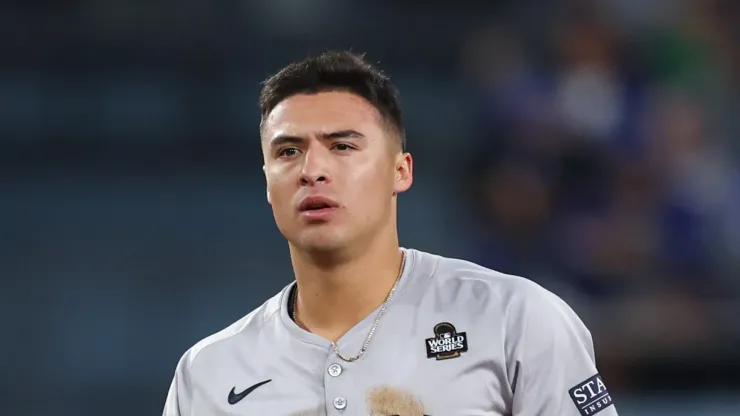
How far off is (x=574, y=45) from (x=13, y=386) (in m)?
3.30

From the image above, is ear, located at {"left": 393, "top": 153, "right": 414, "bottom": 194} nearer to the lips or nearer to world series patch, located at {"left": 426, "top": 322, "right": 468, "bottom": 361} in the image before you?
the lips

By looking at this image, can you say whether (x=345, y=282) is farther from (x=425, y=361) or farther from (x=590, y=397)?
(x=590, y=397)

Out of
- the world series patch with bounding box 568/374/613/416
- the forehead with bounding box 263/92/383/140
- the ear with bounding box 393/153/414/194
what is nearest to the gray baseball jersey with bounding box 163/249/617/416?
the world series patch with bounding box 568/374/613/416

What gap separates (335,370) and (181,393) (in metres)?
0.48

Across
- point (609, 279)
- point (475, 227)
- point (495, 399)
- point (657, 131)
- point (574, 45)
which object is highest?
point (574, 45)

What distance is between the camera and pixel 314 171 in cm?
279

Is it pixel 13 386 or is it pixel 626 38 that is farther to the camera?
pixel 626 38

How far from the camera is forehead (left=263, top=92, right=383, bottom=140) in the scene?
2867mm

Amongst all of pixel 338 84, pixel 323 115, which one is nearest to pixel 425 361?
pixel 323 115

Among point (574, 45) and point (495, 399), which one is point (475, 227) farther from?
point (495, 399)

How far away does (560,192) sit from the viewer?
5.16m

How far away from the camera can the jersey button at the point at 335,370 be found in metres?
2.76

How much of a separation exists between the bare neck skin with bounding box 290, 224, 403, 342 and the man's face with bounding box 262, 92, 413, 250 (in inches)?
2.4

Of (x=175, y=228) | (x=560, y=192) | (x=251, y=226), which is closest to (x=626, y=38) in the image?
(x=560, y=192)
